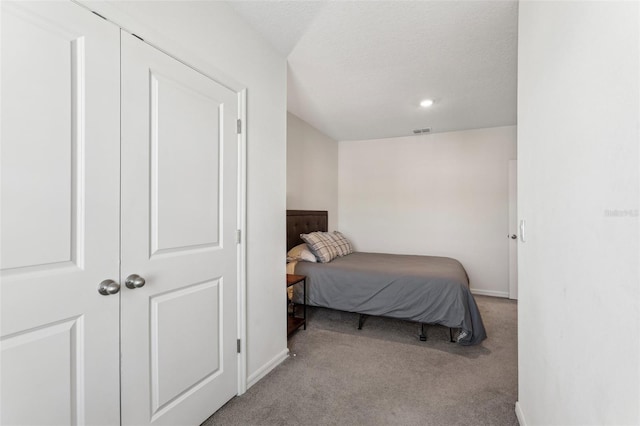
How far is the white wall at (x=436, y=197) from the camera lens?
4.41m

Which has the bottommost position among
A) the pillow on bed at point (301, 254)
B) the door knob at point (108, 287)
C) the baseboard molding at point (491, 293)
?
the baseboard molding at point (491, 293)

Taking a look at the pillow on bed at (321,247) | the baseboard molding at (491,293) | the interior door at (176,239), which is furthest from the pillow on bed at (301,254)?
the baseboard molding at (491,293)

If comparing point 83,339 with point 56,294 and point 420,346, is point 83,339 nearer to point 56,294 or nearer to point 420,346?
point 56,294

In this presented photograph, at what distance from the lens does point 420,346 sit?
2.76m

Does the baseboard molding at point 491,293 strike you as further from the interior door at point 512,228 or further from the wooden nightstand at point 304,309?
the wooden nightstand at point 304,309

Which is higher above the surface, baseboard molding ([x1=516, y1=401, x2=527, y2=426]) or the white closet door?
the white closet door

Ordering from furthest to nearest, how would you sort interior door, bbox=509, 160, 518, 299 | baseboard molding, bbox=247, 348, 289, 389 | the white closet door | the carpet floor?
interior door, bbox=509, 160, 518, 299 → baseboard molding, bbox=247, 348, 289, 389 → the carpet floor → the white closet door

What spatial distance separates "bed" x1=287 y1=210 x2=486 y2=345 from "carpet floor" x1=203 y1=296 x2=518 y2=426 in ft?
0.71

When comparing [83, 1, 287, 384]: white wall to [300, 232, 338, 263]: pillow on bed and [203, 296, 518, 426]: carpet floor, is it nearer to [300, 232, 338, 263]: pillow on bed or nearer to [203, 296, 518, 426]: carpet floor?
[203, 296, 518, 426]: carpet floor

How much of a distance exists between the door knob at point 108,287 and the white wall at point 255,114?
2.87 ft

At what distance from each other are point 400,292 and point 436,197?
7.55ft

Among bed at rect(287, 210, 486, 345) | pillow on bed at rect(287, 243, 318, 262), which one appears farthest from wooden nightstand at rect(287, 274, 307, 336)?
pillow on bed at rect(287, 243, 318, 262)

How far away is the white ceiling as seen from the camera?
1.91 meters

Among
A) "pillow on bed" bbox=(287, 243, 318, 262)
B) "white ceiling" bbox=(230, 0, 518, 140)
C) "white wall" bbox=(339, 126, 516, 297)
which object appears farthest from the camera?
"white wall" bbox=(339, 126, 516, 297)
